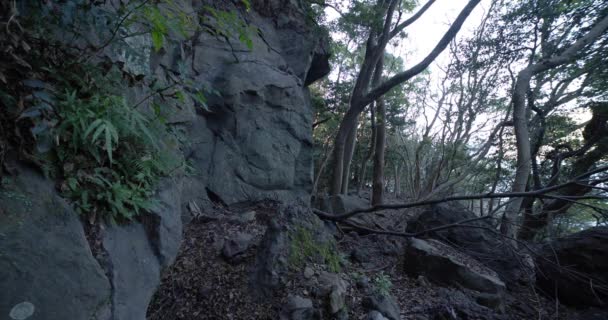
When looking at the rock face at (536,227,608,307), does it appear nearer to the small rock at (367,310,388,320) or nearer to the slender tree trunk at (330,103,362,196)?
the small rock at (367,310,388,320)

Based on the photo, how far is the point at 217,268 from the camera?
3.25 metres

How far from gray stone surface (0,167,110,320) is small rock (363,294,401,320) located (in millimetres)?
2397

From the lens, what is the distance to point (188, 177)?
511 cm

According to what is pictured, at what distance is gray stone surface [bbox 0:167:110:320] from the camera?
1.51 m

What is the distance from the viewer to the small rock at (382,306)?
3.05 metres

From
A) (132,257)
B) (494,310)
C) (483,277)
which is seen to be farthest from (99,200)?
(483,277)

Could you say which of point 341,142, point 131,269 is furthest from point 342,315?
point 341,142

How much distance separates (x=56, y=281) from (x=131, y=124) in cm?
104

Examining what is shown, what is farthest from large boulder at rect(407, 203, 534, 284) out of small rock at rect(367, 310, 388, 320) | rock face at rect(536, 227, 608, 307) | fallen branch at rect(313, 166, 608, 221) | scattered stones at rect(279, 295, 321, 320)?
scattered stones at rect(279, 295, 321, 320)

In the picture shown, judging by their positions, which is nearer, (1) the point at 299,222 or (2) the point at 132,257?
(2) the point at 132,257

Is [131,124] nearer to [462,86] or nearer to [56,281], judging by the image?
[56,281]

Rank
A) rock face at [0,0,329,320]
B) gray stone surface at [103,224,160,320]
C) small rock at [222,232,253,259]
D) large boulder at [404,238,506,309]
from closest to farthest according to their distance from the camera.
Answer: rock face at [0,0,329,320] → gray stone surface at [103,224,160,320] → small rock at [222,232,253,259] → large boulder at [404,238,506,309]

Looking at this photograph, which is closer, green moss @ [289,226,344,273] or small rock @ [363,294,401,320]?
small rock @ [363,294,401,320]

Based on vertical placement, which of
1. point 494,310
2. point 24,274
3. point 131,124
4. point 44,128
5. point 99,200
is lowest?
point 494,310
